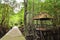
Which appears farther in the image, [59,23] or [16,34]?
[59,23]

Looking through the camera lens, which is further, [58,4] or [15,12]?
[15,12]

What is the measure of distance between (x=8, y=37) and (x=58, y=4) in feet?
28.2

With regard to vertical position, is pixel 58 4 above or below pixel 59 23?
above

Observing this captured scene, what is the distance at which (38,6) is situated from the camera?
11.8 m

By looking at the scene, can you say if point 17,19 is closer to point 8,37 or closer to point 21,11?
point 21,11

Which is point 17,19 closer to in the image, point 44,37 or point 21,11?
point 21,11

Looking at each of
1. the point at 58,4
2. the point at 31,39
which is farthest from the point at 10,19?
the point at 31,39

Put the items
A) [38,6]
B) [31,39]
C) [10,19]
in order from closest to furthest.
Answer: [31,39] → [38,6] → [10,19]

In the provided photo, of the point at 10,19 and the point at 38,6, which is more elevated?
the point at 38,6

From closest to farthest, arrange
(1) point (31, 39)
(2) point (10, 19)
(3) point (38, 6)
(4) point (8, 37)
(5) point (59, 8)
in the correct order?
(4) point (8, 37) < (1) point (31, 39) < (5) point (59, 8) < (3) point (38, 6) < (2) point (10, 19)

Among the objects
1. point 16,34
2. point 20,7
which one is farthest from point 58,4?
point 16,34

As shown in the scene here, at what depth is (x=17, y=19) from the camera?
14867 millimetres

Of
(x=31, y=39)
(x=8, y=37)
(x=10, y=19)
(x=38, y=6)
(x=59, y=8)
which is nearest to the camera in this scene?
(x=8, y=37)

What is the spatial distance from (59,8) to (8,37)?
8.51m
